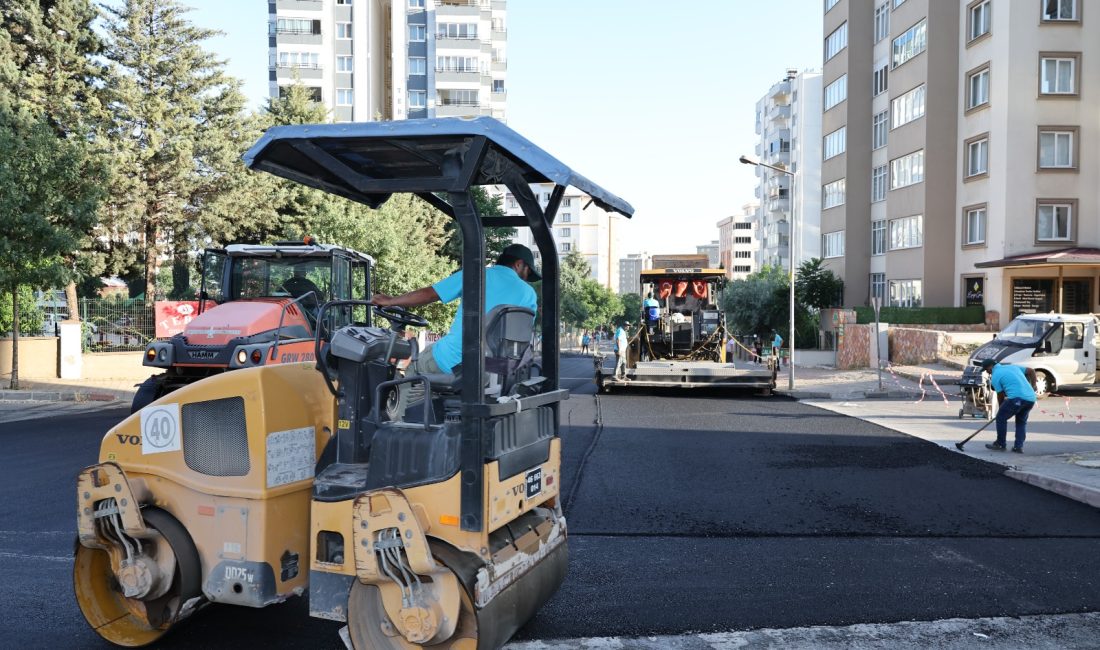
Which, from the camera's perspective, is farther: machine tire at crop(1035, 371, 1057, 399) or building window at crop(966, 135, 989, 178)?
building window at crop(966, 135, 989, 178)

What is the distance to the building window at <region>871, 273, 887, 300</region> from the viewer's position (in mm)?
39719

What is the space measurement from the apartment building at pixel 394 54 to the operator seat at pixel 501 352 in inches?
2190

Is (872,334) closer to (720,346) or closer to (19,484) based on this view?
(720,346)

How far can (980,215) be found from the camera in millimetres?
32375

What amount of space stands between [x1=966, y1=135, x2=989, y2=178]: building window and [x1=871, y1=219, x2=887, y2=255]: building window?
6.70 metres

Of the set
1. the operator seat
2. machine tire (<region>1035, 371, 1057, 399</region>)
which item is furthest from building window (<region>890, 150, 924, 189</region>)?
the operator seat

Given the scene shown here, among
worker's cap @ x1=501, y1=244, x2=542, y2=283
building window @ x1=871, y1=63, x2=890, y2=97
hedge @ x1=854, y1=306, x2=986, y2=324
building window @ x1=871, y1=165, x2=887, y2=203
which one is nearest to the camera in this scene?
worker's cap @ x1=501, y1=244, x2=542, y2=283

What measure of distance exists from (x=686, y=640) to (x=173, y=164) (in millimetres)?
28571

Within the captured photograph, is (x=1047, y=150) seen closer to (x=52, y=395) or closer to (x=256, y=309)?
(x=256, y=309)

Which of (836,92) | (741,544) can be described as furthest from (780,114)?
(741,544)

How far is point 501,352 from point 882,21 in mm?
40840

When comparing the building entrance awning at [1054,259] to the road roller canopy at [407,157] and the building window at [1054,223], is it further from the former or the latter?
the road roller canopy at [407,157]

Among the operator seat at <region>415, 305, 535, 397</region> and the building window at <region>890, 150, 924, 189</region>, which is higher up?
the building window at <region>890, 150, 924, 189</region>

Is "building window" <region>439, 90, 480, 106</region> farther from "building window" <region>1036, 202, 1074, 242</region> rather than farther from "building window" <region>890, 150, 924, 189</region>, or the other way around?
"building window" <region>1036, 202, 1074, 242</region>
